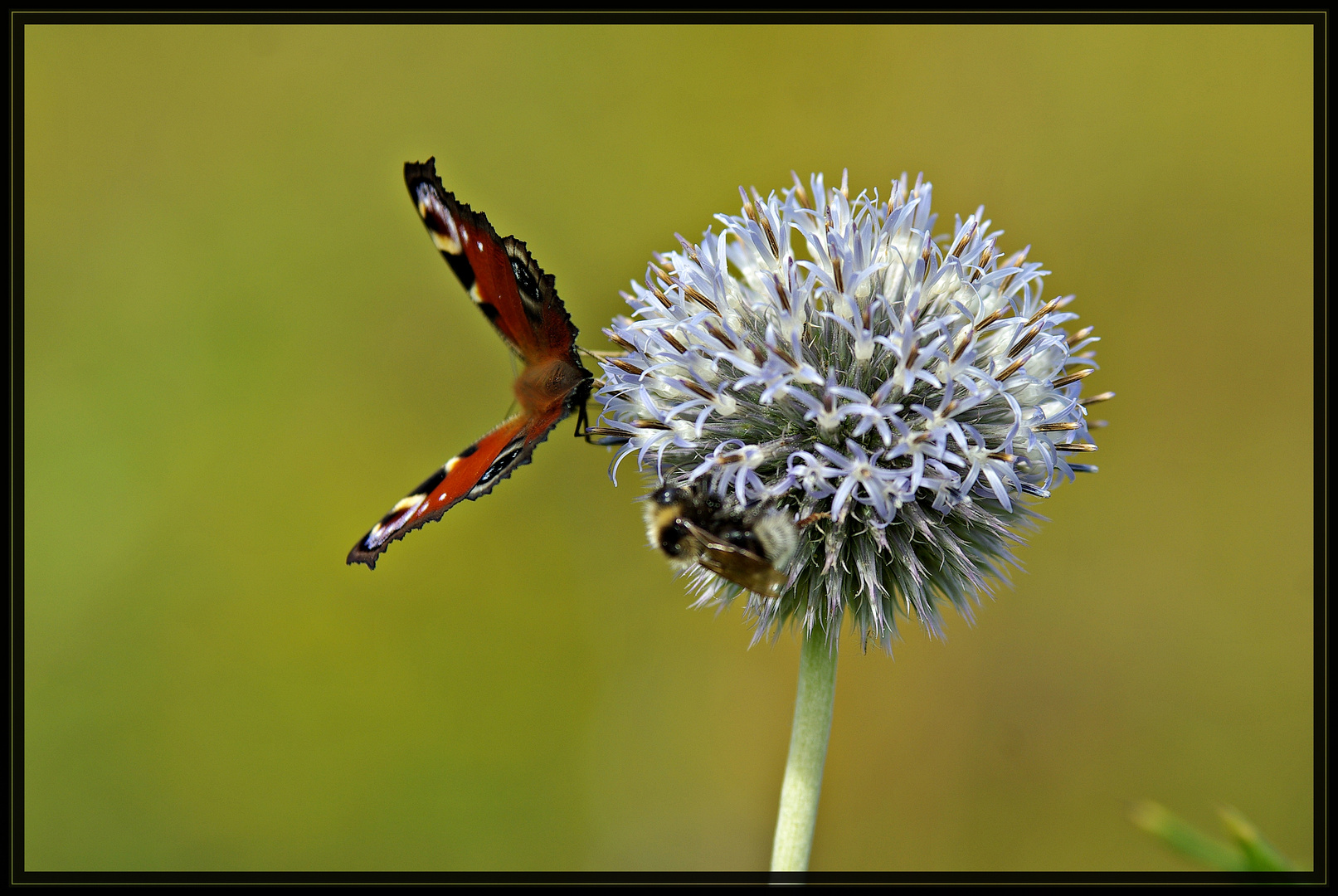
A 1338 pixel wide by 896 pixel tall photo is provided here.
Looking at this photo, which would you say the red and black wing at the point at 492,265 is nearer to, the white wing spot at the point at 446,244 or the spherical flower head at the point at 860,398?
the white wing spot at the point at 446,244

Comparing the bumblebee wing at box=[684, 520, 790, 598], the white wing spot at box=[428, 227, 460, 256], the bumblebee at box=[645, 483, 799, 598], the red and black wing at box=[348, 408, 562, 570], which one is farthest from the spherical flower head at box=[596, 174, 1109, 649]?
the white wing spot at box=[428, 227, 460, 256]

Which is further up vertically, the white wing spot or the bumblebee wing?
the white wing spot

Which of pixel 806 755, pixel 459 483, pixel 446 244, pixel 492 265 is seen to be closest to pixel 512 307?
pixel 492 265

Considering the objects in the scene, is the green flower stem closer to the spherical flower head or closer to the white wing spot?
the spherical flower head

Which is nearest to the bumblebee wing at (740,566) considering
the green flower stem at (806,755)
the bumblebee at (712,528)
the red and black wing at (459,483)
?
the bumblebee at (712,528)

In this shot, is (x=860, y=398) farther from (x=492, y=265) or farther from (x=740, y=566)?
(x=492, y=265)

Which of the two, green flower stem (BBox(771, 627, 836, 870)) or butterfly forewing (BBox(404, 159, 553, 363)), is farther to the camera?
butterfly forewing (BBox(404, 159, 553, 363))
